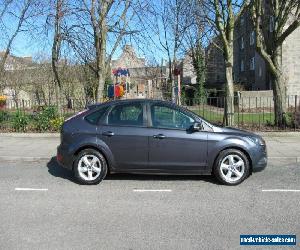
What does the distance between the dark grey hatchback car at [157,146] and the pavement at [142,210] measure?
314mm

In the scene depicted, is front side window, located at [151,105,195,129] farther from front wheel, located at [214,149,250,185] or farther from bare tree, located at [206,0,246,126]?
bare tree, located at [206,0,246,126]

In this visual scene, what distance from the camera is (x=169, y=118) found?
7.25 m

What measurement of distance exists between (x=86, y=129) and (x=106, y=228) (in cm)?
273

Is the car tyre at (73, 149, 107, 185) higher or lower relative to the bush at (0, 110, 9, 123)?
lower

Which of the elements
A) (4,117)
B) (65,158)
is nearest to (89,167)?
(65,158)

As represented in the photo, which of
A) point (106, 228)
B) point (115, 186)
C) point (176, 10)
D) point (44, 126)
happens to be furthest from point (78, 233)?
point (176, 10)

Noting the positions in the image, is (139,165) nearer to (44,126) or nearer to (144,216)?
(144,216)

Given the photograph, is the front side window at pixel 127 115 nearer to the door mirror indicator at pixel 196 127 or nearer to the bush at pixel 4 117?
the door mirror indicator at pixel 196 127

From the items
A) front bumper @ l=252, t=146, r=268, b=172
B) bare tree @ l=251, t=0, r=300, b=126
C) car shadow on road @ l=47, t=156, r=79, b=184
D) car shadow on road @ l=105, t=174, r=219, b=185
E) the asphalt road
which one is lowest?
the asphalt road

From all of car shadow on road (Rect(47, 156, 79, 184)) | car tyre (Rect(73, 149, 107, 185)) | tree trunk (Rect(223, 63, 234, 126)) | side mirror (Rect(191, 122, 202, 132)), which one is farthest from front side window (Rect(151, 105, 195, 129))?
tree trunk (Rect(223, 63, 234, 126))

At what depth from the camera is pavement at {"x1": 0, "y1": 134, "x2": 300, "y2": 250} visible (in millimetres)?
4547

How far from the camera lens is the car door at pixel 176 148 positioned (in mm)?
7070

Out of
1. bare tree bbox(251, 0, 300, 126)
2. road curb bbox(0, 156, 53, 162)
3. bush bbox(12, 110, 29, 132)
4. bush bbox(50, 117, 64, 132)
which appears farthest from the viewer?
bush bbox(12, 110, 29, 132)

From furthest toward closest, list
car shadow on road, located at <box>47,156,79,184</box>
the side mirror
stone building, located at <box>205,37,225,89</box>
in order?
1. stone building, located at <box>205,37,225,89</box>
2. car shadow on road, located at <box>47,156,79,184</box>
3. the side mirror
